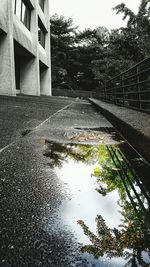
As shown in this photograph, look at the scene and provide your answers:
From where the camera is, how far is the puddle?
125cm

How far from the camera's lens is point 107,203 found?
1824mm

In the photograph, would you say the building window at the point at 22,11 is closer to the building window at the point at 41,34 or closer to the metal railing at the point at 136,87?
the building window at the point at 41,34

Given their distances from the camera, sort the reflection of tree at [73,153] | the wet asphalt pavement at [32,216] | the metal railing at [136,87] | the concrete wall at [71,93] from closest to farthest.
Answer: the wet asphalt pavement at [32,216]
the reflection of tree at [73,153]
the metal railing at [136,87]
the concrete wall at [71,93]

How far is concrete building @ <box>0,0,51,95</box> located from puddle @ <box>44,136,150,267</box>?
1098 cm

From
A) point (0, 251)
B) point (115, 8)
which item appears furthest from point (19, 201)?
point (115, 8)

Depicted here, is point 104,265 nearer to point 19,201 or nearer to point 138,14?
point 19,201

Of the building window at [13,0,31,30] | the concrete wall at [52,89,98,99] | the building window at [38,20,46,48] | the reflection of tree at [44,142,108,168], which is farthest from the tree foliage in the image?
the reflection of tree at [44,142,108,168]

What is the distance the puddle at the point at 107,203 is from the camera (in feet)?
4.09

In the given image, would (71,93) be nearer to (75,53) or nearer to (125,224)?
(75,53)

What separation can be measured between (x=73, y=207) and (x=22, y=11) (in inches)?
727

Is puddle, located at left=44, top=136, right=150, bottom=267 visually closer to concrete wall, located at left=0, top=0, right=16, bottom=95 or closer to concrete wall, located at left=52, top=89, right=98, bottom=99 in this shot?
concrete wall, located at left=0, top=0, right=16, bottom=95

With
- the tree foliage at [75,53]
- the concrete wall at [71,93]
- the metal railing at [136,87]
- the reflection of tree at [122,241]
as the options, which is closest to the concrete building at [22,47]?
the metal railing at [136,87]

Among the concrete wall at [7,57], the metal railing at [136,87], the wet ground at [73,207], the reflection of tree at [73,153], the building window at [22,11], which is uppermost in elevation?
the building window at [22,11]

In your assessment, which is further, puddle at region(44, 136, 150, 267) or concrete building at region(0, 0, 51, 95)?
concrete building at region(0, 0, 51, 95)
